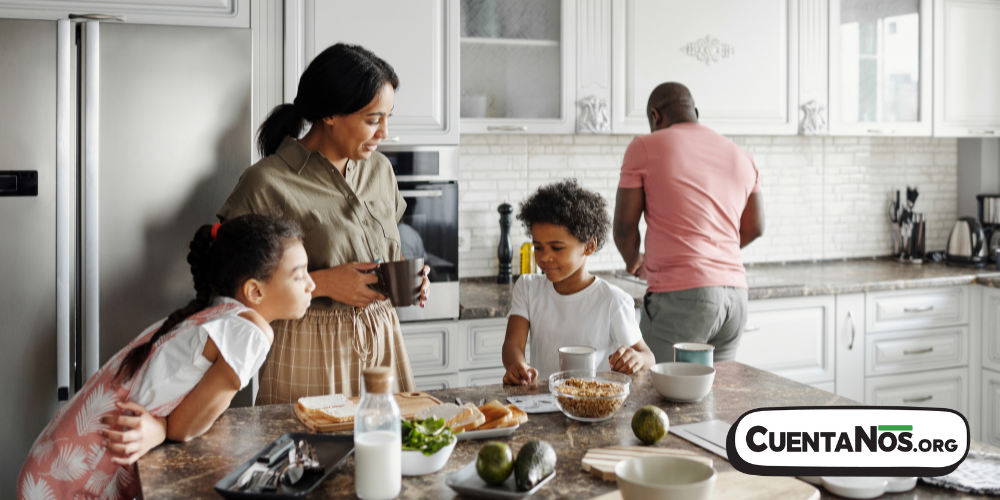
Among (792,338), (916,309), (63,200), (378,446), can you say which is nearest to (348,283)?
(378,446)

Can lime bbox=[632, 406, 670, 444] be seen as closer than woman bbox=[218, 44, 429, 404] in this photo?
Yes

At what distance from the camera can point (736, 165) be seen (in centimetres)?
241

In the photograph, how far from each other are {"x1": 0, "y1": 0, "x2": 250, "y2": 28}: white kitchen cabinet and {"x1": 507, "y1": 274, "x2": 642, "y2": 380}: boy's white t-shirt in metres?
1.31

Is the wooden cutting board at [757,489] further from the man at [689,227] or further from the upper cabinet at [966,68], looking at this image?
the upper cabinet at [966,68]

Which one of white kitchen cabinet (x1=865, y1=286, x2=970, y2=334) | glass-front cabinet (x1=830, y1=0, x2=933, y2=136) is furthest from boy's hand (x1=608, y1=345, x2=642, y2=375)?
glass-front cabinet (x1=830, y1=0, x2=933, y2=136)

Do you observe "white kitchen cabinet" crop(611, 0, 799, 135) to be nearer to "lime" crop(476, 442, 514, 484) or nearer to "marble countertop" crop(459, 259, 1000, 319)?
"marble countertop" crop(459, 259, 1000, 319)

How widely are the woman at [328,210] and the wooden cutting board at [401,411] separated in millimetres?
278

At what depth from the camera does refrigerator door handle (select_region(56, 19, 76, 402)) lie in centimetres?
228

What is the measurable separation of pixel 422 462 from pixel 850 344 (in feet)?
8.79

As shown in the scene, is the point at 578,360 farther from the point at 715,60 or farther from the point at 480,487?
the point at 715,60

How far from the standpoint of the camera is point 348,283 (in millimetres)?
1684

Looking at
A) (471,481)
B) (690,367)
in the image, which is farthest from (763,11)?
(471,481)

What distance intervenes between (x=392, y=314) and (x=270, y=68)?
3.63 ft

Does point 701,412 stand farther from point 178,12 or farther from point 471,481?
point 178,12
